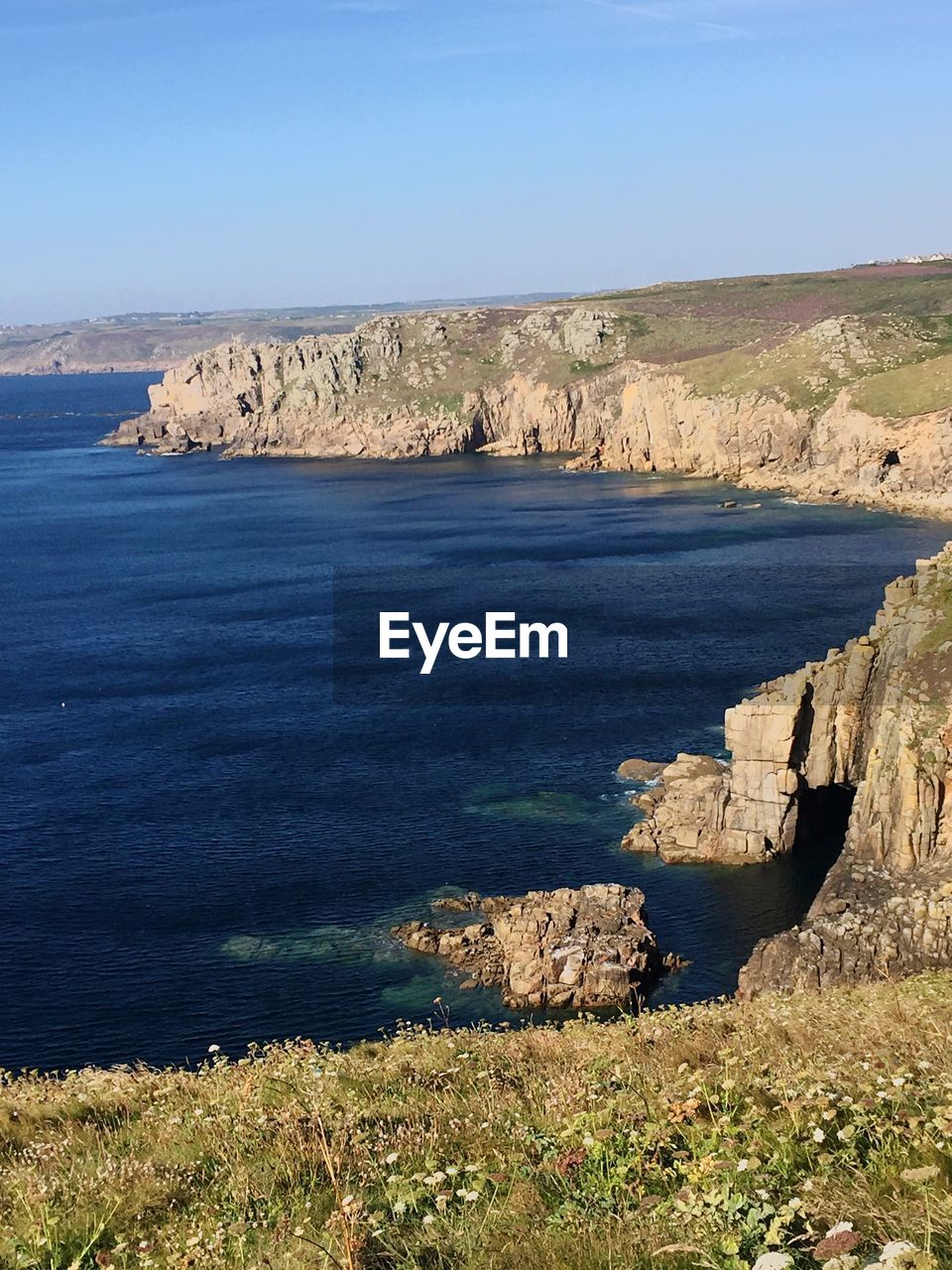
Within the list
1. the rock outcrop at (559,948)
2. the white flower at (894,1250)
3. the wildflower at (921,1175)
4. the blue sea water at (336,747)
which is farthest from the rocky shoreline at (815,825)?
the white flower at (894,1250)

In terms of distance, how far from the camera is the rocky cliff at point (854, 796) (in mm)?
45062

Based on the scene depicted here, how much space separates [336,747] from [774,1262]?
67043mm

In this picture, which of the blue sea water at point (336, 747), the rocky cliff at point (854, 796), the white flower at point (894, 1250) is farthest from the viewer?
the blue sea water at point (336, 747)

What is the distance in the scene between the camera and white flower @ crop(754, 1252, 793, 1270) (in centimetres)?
900

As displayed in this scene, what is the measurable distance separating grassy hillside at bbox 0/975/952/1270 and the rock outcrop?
30.5 m

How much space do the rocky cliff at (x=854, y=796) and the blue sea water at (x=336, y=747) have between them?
2504 millimetres

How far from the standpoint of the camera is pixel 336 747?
2963 inches

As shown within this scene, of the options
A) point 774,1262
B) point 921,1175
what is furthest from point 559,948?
point 774,1262

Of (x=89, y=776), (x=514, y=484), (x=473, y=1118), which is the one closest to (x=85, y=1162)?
(x=473, y=1118)

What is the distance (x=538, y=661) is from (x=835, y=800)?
1305 inches

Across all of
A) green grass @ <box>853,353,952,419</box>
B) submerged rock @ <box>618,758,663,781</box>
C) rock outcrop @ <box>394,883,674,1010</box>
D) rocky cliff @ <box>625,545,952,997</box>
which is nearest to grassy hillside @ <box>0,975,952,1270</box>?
rocky cliff @ <box>625,545,952,997</box>

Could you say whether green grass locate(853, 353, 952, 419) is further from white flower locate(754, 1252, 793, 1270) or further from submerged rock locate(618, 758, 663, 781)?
white flower locate(754, 1252, 793, 1270)

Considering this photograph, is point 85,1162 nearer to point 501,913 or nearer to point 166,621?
point 501,913

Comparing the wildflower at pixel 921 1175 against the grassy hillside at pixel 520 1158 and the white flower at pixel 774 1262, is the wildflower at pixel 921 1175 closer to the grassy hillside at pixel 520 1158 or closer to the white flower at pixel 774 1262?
the grassy hillside at pixel 520 1158
